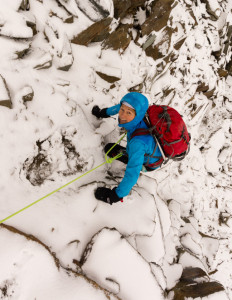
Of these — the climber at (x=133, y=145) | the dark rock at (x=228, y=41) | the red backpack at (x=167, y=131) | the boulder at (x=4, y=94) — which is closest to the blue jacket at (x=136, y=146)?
the climber at (x=133, y=145)

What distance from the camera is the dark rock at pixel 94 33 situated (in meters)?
3.71

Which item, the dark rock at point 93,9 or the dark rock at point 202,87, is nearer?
the dark rock at point 93,9

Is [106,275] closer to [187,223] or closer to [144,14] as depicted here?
[187,223]

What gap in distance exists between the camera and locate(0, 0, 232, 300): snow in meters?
2.58

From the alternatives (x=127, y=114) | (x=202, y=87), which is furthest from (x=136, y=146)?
(x=202, y=87)

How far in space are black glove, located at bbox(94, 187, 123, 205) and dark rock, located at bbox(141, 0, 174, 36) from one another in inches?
137

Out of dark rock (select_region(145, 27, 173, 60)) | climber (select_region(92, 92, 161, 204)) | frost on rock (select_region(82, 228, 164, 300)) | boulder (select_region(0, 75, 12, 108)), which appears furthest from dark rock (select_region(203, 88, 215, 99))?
boulder (select_region(0, 75, 12, 108))

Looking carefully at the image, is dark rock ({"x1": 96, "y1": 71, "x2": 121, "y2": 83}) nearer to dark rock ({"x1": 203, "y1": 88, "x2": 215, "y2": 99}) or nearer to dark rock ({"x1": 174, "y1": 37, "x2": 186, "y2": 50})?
dark rock ({"x1": 174, "y1": 37, "x2": 186, "y2": 50})

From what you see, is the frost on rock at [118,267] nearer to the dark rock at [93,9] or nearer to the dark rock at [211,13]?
the dark rock at [93,9]

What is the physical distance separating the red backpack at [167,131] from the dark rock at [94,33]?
1.84 meters

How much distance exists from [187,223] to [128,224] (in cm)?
286

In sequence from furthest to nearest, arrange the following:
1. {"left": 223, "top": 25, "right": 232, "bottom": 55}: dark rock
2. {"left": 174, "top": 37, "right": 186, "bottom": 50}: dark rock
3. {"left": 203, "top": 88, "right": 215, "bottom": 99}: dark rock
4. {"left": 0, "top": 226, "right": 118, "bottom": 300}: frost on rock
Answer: {"left": 223, "top": 25, "right": 232, "bottom": 55}: dark rock < {"left": 203, "top": 88, "right": 215, "bottom": 99}: dark rock < {"left": 174, "top": 37, "right": 186, "bottom": 50}: dark rock < {"left": 0, "top": 226, "right": 118, "bottom": 300}: frost on rock

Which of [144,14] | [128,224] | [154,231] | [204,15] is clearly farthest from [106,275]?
[204,15]

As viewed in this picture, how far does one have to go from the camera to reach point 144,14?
458 centimetres
